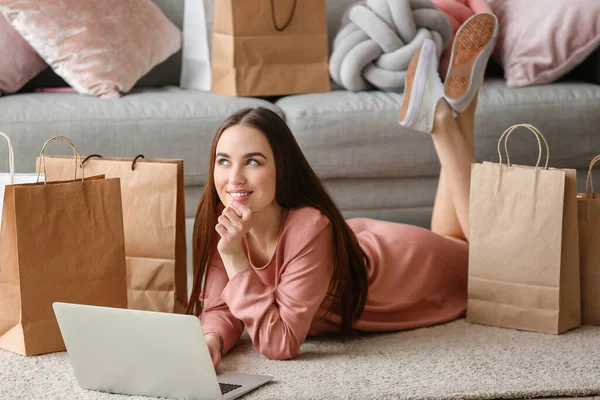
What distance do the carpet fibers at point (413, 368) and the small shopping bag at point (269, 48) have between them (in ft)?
3.16

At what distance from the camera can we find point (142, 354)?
1515 millimetres

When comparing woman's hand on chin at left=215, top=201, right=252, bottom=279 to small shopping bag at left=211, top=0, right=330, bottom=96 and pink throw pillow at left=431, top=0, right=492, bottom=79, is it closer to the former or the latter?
small shopping bag at left=211, top=0, right=330, bottom=96

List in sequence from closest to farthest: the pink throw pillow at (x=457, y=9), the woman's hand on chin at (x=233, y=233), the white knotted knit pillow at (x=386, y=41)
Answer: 1. the woman's hand on chin at (x=233, y=233)
2. the white knotted knit pillow at (x=386, y=41)
3. the pink throw pillow at (x=457, y=9)

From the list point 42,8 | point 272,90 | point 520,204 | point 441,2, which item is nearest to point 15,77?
point 42,8

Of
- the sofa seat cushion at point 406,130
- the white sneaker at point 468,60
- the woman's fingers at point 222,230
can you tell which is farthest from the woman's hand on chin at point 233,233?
the sofa seat cushion at point 406,130

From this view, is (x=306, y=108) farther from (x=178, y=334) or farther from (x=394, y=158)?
(x=178, y=334)

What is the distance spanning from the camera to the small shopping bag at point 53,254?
1680mm

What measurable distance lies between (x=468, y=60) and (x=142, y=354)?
3.29ft

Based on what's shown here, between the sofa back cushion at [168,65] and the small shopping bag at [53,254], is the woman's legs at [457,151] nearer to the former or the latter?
the small shopping bag at [53,254]

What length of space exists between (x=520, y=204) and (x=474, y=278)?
18cm

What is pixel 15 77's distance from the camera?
100.0 inches

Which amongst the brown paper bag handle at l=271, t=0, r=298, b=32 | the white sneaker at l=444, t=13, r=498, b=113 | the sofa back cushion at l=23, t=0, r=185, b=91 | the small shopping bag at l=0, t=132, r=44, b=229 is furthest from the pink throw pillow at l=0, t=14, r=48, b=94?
the white sneaker at l=444, t=13, r=498, b=113

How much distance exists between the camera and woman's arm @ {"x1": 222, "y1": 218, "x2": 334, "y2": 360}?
1.66m

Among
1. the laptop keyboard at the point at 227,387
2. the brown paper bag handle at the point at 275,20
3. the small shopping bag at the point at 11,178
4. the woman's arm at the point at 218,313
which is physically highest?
the brown paper bag handle at the point at 275,20
